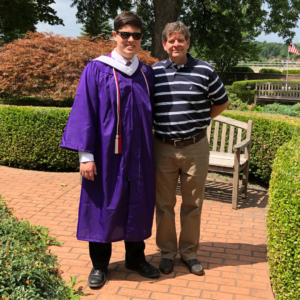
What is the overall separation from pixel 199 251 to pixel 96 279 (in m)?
1.15

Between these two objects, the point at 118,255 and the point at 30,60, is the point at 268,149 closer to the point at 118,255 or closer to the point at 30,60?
the point at 118,255

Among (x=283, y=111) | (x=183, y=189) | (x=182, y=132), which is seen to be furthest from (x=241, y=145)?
(x=283, y=111)

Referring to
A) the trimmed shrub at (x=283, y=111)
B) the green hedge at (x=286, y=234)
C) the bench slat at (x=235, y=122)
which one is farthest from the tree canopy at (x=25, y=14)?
the green hedge at (x=286, y=234)

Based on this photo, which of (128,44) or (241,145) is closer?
(128,44)

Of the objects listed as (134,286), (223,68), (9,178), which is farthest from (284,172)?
(223,68)

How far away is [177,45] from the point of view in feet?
9.73

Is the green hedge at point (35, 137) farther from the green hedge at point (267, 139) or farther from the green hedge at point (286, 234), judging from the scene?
the green hedge at point (286, 234)

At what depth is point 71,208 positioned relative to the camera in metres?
4.75

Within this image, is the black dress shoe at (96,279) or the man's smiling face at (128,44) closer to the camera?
the man's smiling face at (128,44)

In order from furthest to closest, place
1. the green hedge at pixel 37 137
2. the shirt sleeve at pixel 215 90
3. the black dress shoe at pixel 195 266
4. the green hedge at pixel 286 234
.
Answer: the green hedge at pixel 37 137 → the black dress shoe at pixel 195 266 → the shirt sleeve at pixel 215 90 → the green hedge at pixel 286 234

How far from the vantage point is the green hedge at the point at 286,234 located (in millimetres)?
2422

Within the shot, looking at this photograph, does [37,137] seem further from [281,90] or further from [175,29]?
[281,90]

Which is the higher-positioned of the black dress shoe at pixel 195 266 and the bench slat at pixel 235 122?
the bench slat at pixel 235 122

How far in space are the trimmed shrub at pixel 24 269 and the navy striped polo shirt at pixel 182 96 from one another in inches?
53.3
